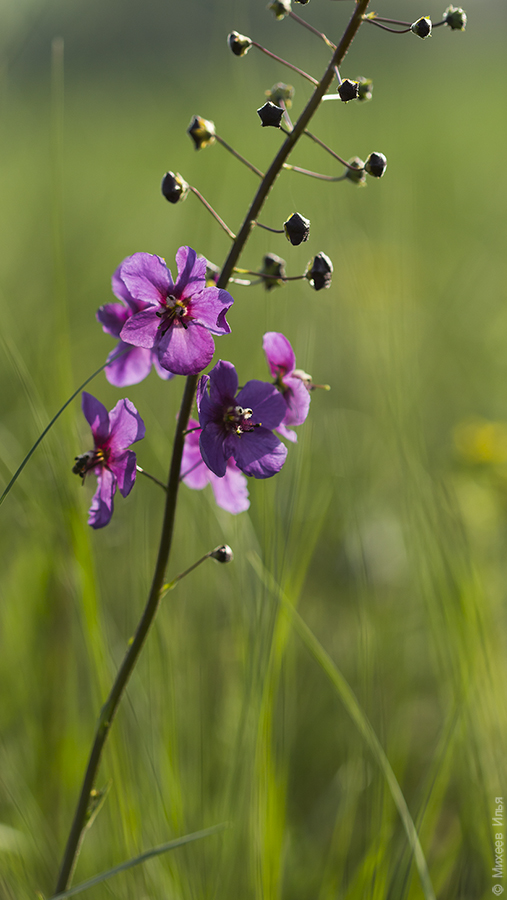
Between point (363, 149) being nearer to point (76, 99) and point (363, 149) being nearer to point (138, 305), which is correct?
point (76, 99)

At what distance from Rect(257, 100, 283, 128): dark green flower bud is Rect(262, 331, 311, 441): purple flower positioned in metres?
0.38

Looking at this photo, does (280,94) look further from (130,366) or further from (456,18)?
(130,366)

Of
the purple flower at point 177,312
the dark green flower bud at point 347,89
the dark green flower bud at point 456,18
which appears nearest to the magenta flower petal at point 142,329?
the purple flower at point 177,312

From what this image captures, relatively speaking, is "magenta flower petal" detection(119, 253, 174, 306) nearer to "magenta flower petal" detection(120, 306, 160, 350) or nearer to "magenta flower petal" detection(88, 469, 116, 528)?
"magenta flower petal" detection(120, 306, 160, 350)

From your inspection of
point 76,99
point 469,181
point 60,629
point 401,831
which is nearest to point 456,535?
point 401,831

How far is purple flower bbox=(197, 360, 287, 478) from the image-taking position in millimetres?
1143

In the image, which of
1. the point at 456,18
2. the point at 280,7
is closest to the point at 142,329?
the point at 280,7

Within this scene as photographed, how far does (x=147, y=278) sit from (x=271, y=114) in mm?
332

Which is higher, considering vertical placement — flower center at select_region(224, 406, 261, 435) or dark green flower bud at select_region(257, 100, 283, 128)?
dark green flower bud at select_region(257, 100, 283, 128)

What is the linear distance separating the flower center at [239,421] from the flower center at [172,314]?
0.17m

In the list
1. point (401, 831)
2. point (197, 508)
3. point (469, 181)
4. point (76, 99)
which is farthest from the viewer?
point (76, 99)

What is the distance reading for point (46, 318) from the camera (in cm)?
354

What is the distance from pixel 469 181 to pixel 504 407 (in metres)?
4.34

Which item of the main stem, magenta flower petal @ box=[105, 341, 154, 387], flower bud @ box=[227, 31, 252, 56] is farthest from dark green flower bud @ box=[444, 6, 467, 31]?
magenta flower petal @ box=[105, 341, 154, 387]
